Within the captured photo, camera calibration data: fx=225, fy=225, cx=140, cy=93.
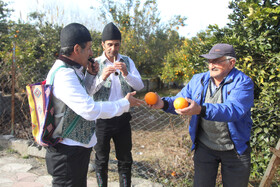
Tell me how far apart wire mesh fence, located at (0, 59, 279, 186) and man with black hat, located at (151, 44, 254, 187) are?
3.55 feet

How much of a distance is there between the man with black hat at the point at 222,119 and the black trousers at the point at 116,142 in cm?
57

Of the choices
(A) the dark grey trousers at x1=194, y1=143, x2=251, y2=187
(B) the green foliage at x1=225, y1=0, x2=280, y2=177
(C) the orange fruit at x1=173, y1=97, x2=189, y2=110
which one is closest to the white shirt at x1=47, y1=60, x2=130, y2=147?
(C) the orange fruit at x1=173, y1=97, x2=189, y2=110

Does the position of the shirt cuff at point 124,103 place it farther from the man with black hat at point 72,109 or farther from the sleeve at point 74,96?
the sleeve at point 74,96

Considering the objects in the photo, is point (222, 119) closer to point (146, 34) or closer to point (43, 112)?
point (43, 112)

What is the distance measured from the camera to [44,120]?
65.4 inches

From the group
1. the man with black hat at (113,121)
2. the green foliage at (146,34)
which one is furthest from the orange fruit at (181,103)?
the green foliage at (146,34)

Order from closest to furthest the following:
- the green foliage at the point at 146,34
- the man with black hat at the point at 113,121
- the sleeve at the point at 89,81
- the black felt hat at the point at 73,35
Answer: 1. the black felt hat at the point at 73,35
2. the sleeve at the point at 89,81
3. the man with black hat at the point at 113,121
4. the green foliage at the point at 146,34

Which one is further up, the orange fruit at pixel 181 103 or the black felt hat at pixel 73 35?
the black felt hat at pixel 73 35

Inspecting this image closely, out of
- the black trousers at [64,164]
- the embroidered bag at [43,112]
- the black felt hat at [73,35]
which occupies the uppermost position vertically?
the black felt hat at [73,35]

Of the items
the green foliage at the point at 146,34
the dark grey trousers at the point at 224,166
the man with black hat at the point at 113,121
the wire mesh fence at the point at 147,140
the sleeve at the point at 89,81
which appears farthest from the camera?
the green foliage at the point at 146,34

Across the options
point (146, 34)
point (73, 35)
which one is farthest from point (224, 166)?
point (146, 34)

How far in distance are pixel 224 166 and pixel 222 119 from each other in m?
0.61

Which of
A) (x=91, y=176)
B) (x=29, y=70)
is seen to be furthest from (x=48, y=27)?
(x=91, y=176)

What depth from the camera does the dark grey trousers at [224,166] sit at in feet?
6.59
